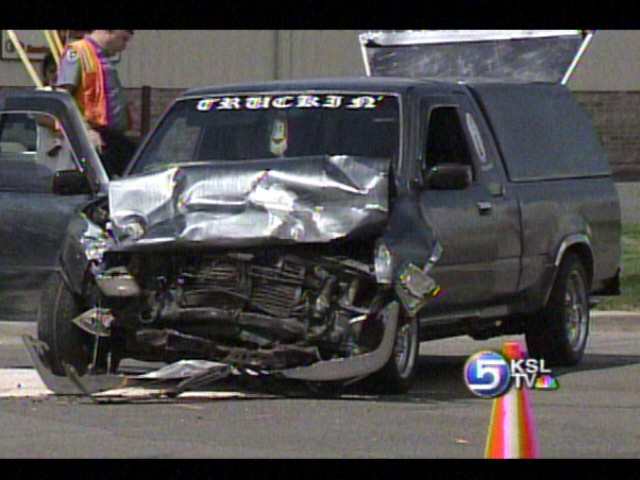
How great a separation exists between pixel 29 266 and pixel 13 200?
1.44 feet

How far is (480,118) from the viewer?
11.0m

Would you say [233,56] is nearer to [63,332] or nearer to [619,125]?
[619,125]

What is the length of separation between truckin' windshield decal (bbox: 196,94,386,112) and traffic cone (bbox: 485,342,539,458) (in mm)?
4208

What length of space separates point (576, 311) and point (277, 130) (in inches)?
111

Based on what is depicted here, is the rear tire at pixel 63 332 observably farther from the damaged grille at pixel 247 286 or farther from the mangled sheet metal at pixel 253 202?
the damaged grille at pixel 247 286

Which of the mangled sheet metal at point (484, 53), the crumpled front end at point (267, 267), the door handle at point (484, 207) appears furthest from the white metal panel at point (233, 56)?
the crumpled front end at point (267, 267)

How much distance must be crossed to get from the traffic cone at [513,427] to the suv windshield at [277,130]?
12.7 ft

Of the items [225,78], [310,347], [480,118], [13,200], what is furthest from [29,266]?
[225,78]

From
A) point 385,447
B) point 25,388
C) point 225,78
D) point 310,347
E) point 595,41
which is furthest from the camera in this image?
point 595,41

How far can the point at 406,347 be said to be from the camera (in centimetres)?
967

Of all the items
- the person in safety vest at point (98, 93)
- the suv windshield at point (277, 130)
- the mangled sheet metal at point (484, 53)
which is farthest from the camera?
the mangled sheet metal at point (484, 53)

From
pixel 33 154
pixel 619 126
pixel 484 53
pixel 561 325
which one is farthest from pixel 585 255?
pixel 619 126

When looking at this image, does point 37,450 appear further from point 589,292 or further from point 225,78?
point 225,78

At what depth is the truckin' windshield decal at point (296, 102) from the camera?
10336 mm
